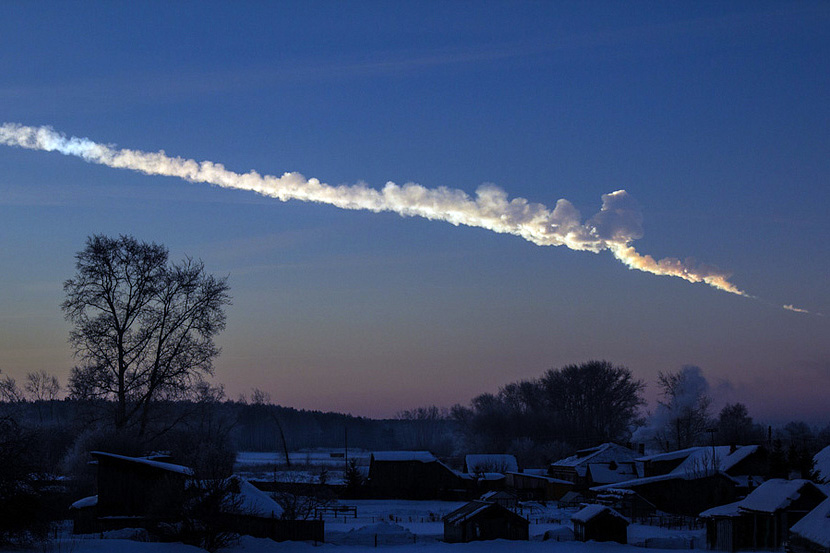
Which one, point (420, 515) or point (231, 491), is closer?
point (231, 491)

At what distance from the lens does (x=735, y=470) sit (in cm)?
6047

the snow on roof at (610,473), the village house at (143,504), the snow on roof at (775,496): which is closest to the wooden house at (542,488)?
the snow on roof at (610,473)

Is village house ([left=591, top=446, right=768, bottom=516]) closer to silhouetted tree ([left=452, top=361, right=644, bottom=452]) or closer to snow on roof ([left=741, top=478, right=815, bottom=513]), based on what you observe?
snow on roof ([left=741, top=478, right=815, bottom=513])

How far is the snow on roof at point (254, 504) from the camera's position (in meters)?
36.1

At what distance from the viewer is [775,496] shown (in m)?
38.6

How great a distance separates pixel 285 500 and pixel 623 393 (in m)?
97.0

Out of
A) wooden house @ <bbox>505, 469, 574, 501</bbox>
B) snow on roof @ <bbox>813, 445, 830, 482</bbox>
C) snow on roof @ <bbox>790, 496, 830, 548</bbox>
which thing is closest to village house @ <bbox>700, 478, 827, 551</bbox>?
snow on roof @ <bbox>790, 496, 830, 548</bbox>

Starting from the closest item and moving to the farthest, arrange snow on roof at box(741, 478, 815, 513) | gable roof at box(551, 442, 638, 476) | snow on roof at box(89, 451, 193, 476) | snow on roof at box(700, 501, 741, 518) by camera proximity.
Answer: snow on roof at box(89, 451, 193, 476), snow on roof at box(741, 478, 815, 513), snow on roof at box(700, 501, 741, 518), gable roof at box(551, 442, 638, 476)

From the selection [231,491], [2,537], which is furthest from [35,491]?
Answer: [231,491]

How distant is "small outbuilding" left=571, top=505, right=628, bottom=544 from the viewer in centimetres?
3997

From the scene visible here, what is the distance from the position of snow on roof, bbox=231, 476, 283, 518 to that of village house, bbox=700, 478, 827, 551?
21.6m

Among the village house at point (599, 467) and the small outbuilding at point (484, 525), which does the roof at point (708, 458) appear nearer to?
the village house at point (599, 467)

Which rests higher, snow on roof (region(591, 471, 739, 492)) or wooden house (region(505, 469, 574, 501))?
snow on roof (region(591, 471, 739, 492))

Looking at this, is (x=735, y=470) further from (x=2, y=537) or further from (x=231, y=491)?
(x=2, y=537)
